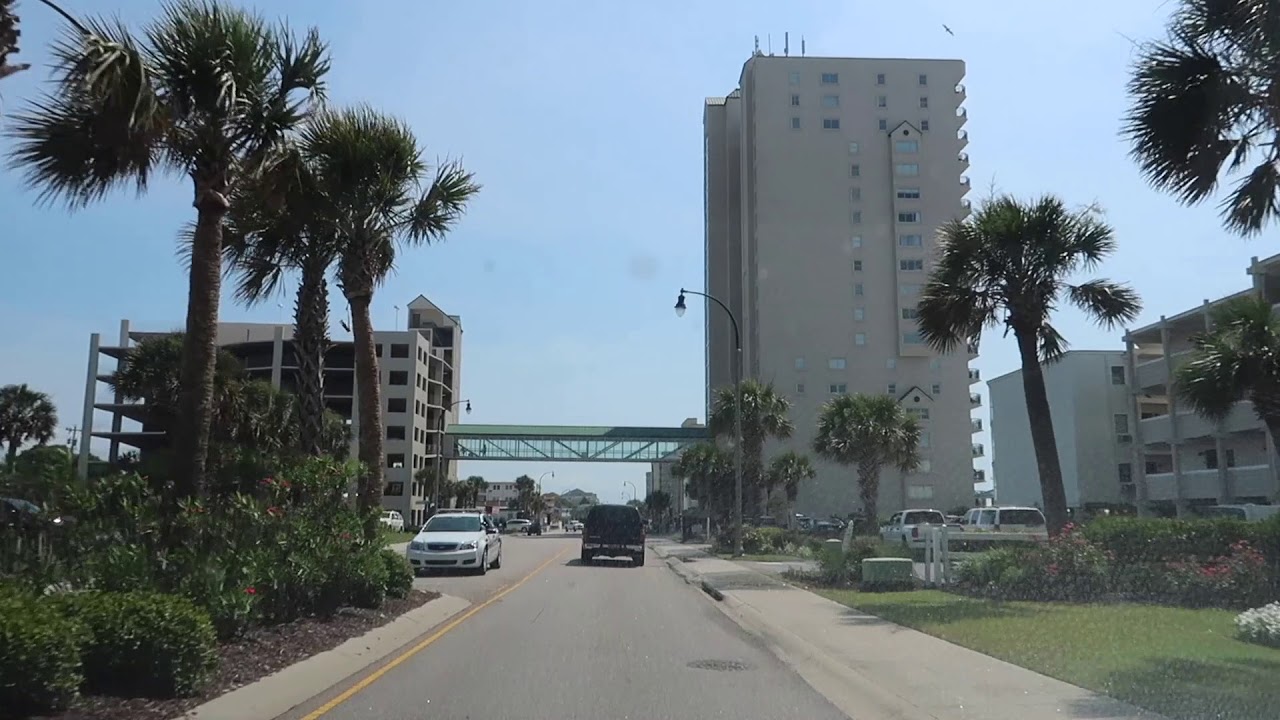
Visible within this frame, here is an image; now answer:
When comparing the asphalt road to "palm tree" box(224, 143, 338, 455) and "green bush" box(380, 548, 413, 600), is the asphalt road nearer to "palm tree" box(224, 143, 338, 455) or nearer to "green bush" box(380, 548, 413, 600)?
"green bush" box(380, 548, 413, 600)

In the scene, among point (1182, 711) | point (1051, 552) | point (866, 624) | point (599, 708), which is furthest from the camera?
point (1051, 552)

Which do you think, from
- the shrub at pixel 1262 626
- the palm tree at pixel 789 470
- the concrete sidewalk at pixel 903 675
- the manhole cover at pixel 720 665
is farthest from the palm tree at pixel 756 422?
the manhole cover at pixel 720 665

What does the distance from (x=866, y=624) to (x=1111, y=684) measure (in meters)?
5.95

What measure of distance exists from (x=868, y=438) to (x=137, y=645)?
38950 millimetres

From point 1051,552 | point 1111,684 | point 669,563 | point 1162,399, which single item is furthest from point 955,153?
point 1111,684

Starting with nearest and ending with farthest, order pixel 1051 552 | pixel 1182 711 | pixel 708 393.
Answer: pixel 1182 711 < pixel 1051 552 < pixel 708 393

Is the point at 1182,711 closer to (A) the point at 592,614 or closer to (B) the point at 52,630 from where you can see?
(B) the point at 52,630

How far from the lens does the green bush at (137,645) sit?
861 cm

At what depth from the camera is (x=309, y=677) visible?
10539mm

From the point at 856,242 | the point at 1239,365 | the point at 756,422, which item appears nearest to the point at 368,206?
the point at 1239,365

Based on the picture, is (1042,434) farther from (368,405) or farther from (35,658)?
(35,658)

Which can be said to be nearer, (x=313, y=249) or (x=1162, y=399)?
(x=313, y=249)

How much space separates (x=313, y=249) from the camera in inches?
720

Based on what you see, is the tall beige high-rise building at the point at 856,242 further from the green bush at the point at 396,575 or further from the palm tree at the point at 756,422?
the green bush at the point at 396,575
